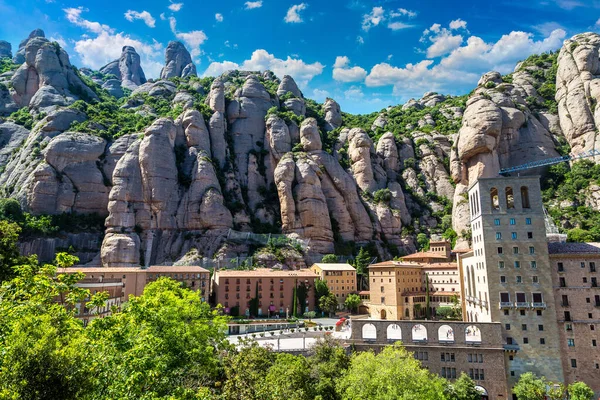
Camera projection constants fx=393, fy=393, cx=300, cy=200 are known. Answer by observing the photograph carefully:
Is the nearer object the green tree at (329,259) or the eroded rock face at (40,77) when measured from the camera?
the green tree at (329,259)

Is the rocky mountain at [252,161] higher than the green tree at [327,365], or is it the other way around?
the rocky mountain at [252,161]

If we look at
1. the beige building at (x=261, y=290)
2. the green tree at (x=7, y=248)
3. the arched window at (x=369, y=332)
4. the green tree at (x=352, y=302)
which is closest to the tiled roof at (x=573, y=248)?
the arched window at (x=369, y=332)

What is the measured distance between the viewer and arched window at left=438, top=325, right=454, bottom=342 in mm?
49750

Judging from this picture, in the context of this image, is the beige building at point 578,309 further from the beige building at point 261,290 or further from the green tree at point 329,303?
the beige building at point 261,290

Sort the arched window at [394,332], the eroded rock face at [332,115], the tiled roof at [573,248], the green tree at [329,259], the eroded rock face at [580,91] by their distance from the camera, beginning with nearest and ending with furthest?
1. the arched window at [394,332]
2. the tiled roof at [573,248]
3. the green tree at [329,259]
4. the eroded rock face at [580,91]
5. the eroded rock face at [332,115]

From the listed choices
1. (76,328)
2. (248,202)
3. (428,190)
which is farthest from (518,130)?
(76,328)

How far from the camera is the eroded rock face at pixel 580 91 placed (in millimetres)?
103875

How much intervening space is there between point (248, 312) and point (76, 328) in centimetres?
6468

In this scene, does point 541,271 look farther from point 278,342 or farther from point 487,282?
point 278,342

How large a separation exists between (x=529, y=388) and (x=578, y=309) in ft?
47.5

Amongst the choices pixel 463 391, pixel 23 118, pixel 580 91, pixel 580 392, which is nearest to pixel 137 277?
pixel 463 391

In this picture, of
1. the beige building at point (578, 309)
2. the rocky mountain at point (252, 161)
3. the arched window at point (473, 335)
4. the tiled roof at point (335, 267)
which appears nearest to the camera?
the beige building at point (578, 309)

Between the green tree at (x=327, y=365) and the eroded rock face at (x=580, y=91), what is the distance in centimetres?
9665

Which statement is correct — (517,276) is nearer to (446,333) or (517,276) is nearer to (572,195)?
(446,333)
